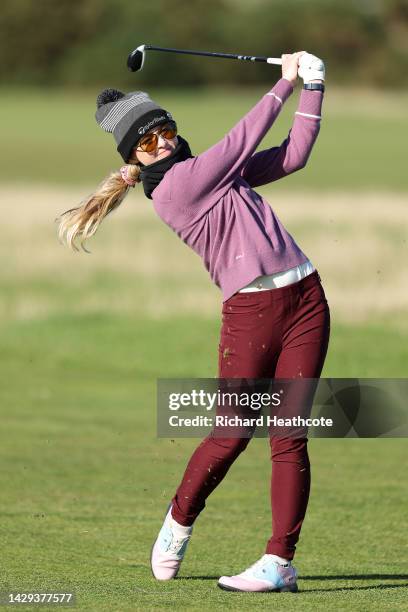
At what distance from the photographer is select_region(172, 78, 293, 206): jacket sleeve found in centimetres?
535

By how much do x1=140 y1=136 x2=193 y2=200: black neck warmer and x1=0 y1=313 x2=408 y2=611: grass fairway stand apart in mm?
1562

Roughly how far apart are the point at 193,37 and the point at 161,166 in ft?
395

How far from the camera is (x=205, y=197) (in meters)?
5.41

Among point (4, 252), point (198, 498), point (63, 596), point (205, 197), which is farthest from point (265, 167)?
point (4, 252)

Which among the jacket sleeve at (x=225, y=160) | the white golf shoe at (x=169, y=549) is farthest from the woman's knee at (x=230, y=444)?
the jacket sleeve at (x=225, y=160)

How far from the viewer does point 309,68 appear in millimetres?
5523

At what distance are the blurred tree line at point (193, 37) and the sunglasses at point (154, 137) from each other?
96028 mm

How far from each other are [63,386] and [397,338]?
3682mm

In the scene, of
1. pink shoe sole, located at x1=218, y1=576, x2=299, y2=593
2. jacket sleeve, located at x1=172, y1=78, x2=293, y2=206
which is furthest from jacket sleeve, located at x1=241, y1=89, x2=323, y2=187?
pink shoe sole, located at x1=218, y1=576, x2=299, y2=593

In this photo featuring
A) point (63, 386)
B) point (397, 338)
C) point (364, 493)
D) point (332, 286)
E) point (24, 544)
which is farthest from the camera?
point (332, 286)

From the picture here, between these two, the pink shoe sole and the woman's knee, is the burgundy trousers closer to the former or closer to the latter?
the woman's knee

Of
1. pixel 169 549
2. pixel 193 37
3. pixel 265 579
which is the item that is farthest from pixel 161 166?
pixel 193 37

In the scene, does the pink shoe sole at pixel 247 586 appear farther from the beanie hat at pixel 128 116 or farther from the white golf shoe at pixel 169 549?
the beanie hat at pixel 128 116

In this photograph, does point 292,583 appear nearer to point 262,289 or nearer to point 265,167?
point 262,289
